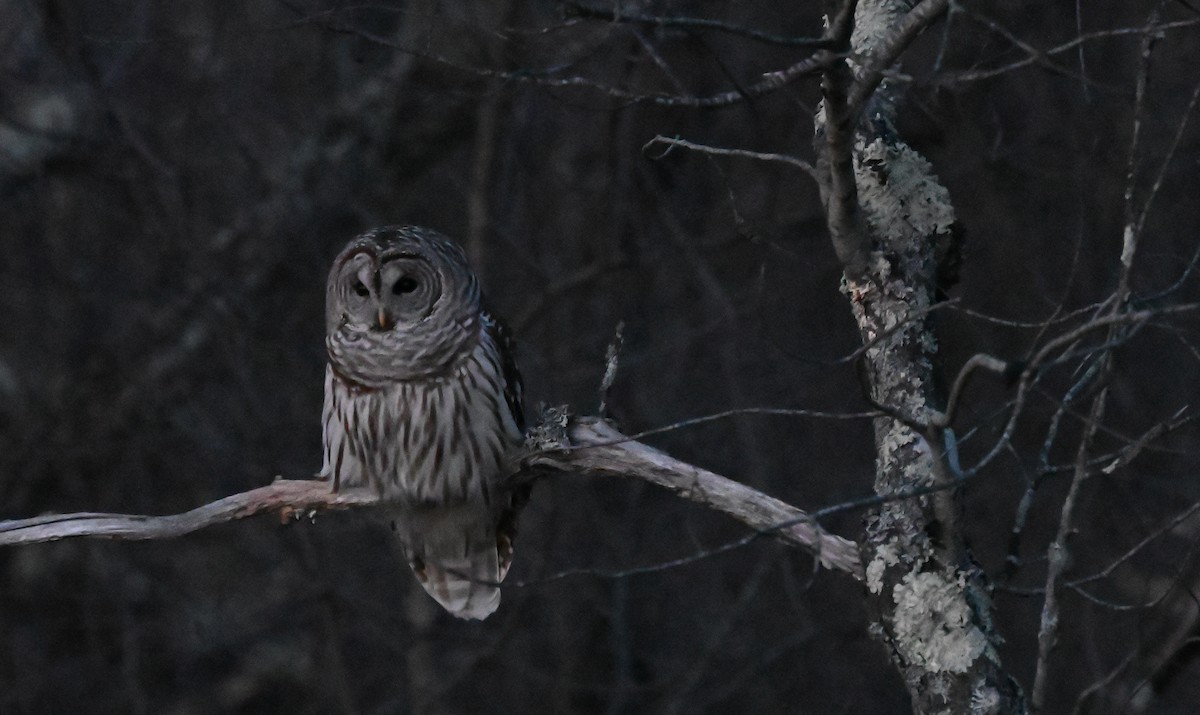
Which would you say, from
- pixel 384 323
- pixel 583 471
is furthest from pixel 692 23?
pixel 384 323

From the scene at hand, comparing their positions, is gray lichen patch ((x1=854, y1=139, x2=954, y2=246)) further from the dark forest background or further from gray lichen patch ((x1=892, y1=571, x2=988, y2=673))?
the dark forest background

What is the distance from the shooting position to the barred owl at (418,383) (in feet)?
15.1

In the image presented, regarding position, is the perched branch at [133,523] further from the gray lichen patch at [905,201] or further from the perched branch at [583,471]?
the gray lichen patch at [905,201]

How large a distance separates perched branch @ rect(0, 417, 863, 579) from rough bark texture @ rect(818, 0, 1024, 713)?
0.16 meters

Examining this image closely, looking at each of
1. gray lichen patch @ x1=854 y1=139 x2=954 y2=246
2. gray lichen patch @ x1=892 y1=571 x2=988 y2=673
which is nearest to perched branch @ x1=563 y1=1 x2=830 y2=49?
gray lichen patch @ x1=854 y1=139 x2=954 y2=246

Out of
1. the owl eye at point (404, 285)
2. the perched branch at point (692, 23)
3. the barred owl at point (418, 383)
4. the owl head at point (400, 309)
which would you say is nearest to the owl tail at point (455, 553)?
the barred owl at point (418, 383)

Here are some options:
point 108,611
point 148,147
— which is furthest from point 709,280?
point 108,611

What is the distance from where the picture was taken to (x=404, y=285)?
476 cm

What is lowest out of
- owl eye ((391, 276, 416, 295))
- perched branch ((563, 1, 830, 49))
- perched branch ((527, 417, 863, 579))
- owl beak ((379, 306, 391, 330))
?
perched branch ((527, 417, 863, 579))

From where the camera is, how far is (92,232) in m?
8.03

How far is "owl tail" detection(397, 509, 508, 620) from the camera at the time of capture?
16.1ft

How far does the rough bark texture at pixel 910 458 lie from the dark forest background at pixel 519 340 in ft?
11.8

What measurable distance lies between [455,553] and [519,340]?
6.87ft

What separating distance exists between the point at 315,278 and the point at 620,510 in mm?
1717
